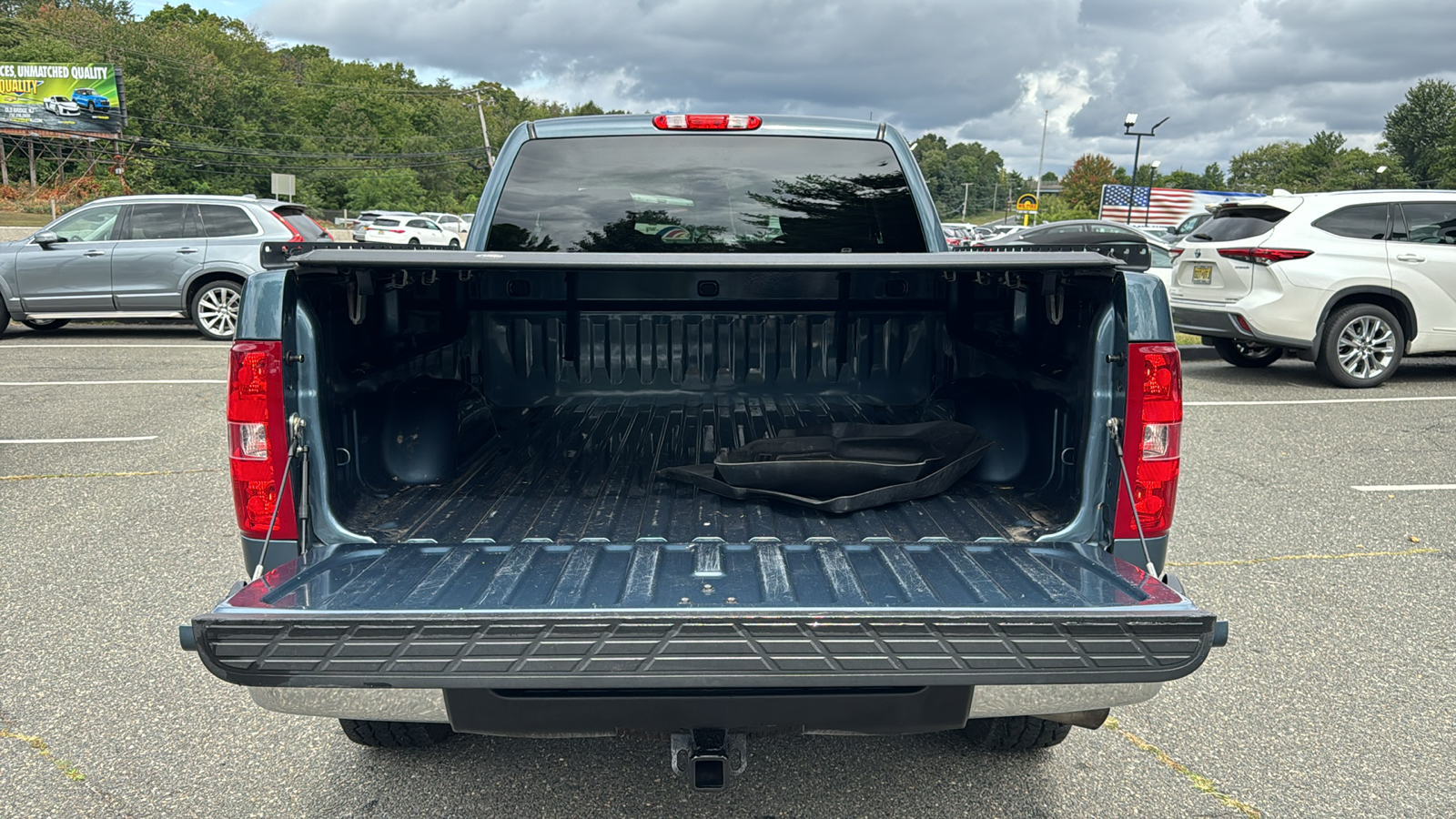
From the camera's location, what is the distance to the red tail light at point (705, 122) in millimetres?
3982

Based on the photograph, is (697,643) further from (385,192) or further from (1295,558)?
(385,192)

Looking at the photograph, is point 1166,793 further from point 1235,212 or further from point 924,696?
point 1235,212

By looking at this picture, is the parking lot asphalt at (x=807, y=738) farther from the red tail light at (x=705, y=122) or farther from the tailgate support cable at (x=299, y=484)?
the red tail light at (x=705, y=122)

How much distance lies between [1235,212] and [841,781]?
30.8 ft

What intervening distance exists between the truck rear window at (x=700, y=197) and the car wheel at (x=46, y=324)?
40.7 ft

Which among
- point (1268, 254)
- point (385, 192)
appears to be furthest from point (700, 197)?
point (385, 192)

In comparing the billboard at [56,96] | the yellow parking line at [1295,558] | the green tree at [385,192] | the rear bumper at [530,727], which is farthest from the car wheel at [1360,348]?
the green tree at [385,192]

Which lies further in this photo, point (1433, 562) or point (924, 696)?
point (1433, 562)

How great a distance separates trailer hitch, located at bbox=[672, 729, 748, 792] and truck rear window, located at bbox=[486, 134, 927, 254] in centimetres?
219

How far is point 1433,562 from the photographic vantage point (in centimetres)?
522

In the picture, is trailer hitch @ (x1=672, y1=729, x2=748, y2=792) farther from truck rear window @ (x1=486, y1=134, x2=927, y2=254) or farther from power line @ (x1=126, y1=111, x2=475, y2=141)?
power line @ (x1=126, y1=111, x2=475, y2=141)

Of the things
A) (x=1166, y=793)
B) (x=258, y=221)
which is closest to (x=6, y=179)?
(x=258, y=221)

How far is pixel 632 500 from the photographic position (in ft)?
10.6

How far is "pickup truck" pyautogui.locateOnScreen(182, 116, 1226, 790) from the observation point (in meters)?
2.03
